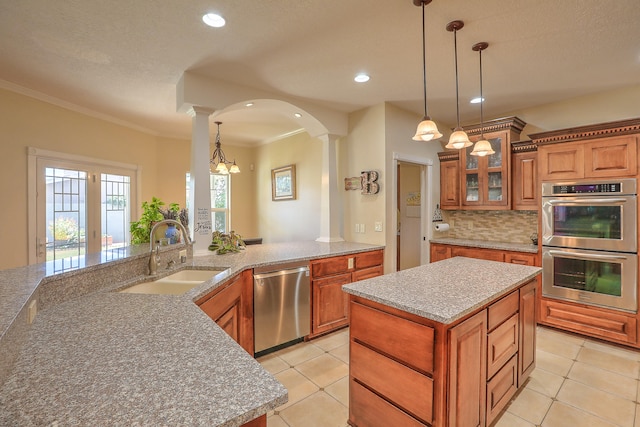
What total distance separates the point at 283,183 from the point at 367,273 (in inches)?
104

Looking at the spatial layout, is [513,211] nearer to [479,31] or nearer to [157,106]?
[479,31]

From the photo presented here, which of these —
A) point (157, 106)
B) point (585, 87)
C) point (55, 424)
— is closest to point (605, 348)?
point (585, 87)

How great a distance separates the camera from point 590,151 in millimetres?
Answer: 2945

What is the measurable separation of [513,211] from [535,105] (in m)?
1.35

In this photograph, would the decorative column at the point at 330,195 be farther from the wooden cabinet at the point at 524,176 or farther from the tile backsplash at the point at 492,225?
the wooden cabinet at the point at 524,176

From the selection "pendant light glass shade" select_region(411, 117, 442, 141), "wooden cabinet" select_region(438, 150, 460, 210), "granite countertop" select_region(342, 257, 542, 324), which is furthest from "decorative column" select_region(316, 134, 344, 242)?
"pendant light glass shade" select_region(411, 117, 442, 141)

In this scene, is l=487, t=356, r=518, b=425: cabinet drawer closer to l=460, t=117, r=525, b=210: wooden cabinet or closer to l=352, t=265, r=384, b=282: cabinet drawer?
l=352, t=265, r=384, b=282: cabinet drawer

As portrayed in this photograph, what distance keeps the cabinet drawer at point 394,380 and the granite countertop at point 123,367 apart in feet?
3.10

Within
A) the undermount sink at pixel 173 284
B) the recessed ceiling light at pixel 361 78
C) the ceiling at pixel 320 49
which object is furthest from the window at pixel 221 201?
the recessed ceiling light at pixel 361 78

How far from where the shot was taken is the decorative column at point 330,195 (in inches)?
154

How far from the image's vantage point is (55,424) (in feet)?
2.08

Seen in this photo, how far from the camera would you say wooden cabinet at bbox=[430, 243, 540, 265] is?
11.1 ft

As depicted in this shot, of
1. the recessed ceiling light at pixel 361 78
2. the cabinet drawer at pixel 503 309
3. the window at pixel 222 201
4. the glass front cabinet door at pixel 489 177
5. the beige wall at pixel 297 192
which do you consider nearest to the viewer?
the cabinet drawer at pixel 503 309

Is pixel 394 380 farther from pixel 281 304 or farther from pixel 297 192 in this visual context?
pixel 297 192
